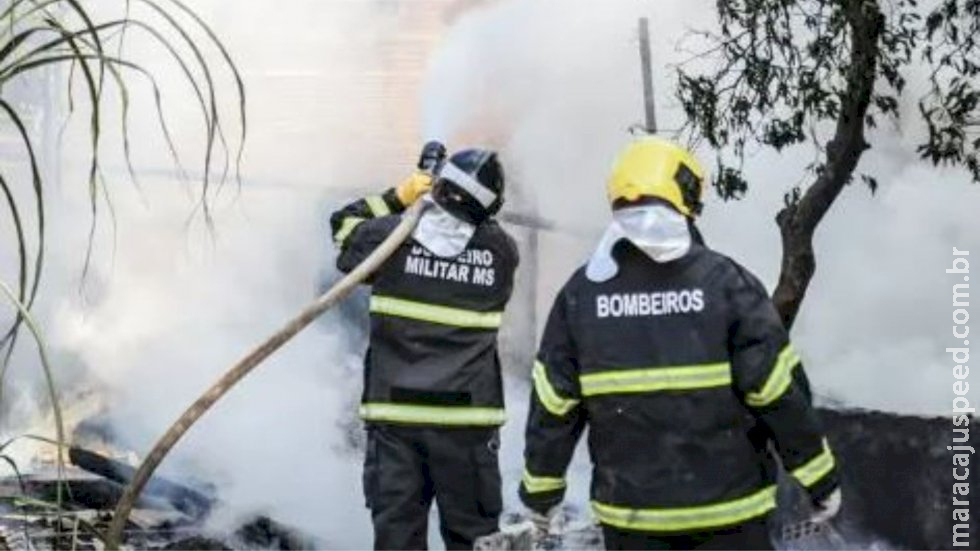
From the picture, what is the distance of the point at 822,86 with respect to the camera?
6.07 m

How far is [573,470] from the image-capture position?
743 centimetres

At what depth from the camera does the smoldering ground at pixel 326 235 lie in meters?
7.36

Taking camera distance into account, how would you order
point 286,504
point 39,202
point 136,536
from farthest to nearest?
point 286,504 < point 136,536 < point 39,202

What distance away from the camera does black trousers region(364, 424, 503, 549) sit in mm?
4602

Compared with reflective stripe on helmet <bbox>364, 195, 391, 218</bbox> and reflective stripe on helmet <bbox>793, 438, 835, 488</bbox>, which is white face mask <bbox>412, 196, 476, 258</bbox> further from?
reflective stripe on helmet <bbox>793, 438, 835, 488</bbox>

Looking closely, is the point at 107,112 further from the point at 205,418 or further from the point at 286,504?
the point at 286,504

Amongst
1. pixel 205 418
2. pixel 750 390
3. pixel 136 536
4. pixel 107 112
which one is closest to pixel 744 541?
pixel 750 390

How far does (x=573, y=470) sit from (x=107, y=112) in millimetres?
4044

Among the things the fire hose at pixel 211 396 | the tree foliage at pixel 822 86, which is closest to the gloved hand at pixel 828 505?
the fire hose at pixel 211 396

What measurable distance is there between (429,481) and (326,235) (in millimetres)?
4665

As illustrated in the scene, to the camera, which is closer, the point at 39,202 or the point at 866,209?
the point at 39,202

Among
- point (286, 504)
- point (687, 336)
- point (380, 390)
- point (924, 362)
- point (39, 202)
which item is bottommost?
point (286, 504)

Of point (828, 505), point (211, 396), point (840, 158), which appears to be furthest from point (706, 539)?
point (840, 158)

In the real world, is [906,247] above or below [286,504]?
above
